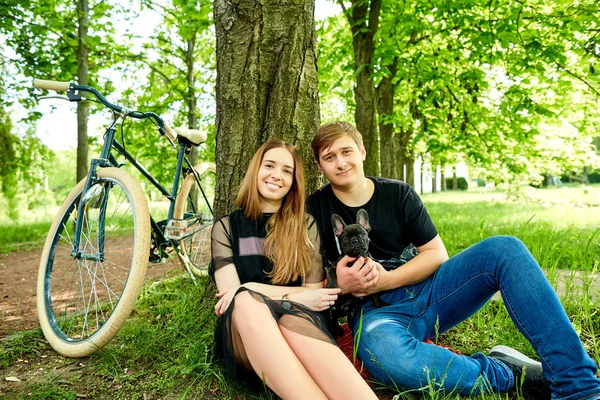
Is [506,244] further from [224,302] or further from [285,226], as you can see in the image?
[224,302]

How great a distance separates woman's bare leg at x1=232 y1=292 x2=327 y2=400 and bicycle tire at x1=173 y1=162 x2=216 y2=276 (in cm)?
193

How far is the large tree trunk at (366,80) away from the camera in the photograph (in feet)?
20.2

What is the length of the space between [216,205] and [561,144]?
11.5m

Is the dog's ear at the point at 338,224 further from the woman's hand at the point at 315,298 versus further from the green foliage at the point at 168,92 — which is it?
the green foliage at the point at 168,92

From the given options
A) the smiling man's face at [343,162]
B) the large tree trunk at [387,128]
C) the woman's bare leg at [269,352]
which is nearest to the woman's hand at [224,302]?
the woman's bare leg at [269,352]

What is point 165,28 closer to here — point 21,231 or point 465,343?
point 21,231

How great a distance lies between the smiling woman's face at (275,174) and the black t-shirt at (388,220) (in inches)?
11.4

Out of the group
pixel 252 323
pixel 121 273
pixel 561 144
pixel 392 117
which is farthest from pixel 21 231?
pixel 561 144

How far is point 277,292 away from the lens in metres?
2.26

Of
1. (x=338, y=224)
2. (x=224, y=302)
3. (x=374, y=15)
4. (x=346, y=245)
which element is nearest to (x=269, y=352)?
(x=224, y=302)

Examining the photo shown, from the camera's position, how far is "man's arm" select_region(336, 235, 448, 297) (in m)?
2.25

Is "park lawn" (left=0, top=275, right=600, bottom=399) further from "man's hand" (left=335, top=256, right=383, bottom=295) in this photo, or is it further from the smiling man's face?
the smiling man's face

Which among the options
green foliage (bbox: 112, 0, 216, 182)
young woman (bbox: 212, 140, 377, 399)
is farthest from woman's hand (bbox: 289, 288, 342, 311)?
green foliage (bbox: 112, 0, 216, 182)

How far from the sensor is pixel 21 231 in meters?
8.85
